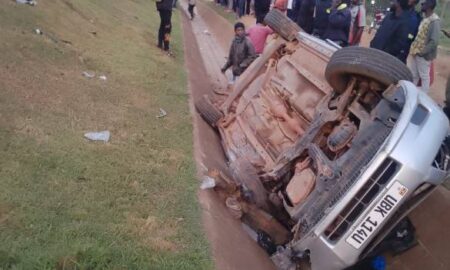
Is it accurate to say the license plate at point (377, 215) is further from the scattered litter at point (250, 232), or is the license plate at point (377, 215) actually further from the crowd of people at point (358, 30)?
the crowd of people at point (358, 30)

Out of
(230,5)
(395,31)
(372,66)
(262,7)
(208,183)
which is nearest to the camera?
(372,66)

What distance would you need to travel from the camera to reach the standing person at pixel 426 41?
682 cm

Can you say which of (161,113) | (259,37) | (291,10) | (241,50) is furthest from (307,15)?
(161,113)

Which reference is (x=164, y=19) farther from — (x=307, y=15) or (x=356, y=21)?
(x=356, y=21)

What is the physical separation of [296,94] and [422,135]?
200 cm

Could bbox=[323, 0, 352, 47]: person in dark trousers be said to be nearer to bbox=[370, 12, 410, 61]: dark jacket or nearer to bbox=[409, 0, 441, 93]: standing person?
bbox=[370, 12, 410, 61]: dark jacket

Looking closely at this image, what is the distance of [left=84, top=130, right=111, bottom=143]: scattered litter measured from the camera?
16.8 ft

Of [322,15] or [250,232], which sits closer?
[250,232]

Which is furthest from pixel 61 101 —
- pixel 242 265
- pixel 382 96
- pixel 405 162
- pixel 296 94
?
pixel 405 162

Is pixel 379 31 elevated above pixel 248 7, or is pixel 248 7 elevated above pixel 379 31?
pixel 379 31

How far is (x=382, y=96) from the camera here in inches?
167

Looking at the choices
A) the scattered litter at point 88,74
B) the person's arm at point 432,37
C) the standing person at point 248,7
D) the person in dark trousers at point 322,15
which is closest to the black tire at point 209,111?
the scattered litter at point 88,74

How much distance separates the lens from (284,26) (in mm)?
6348

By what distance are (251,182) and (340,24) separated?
13.5 ft
